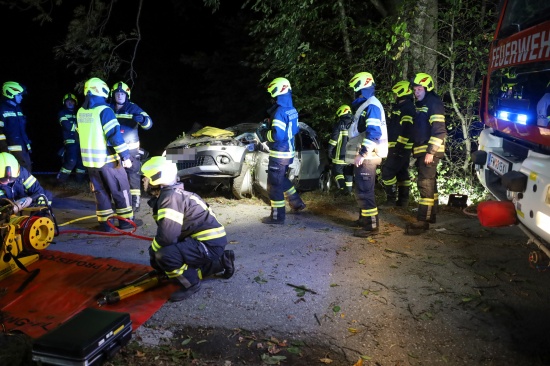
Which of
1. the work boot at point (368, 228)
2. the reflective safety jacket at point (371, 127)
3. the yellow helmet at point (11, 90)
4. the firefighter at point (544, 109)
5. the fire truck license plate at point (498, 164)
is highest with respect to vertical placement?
the yellow helmet at point (11, 90)

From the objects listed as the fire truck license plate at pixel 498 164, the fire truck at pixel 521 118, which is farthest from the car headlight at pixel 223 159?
the fire truck license plate at pixel 498 164

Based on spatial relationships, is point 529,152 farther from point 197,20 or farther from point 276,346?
point 197,20

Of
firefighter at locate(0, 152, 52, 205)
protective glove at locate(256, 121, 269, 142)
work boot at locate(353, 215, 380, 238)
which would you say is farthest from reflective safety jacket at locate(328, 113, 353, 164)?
firefighter at locate(0, 152, 52, 205)

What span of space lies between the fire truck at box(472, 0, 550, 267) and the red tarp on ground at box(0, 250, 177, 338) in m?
3.17

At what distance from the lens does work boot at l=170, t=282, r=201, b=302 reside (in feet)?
13.6

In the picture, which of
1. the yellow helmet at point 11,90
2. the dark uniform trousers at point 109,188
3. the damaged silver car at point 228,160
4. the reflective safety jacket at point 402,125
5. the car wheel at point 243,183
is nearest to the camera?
the dark uniform trousers at point 109,188

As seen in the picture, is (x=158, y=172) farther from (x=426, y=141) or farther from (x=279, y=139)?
(x=426, y=141)

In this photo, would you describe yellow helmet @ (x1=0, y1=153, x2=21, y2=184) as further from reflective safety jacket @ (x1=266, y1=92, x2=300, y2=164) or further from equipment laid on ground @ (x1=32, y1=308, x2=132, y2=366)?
reflective safety jacket @ (x1=266, y1=92, x2=300, y2=164)

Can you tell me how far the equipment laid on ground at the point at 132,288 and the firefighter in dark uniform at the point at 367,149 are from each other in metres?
2.73

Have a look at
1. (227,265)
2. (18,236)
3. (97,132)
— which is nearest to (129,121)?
(97,132)

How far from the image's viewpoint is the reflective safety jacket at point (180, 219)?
13.2ft

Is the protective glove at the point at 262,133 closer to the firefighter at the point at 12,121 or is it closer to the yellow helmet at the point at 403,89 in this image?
the yellow helmet at the point at 403,89

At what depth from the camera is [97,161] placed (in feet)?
19.3

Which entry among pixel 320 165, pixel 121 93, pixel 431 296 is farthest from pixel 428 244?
pixel 121 93
